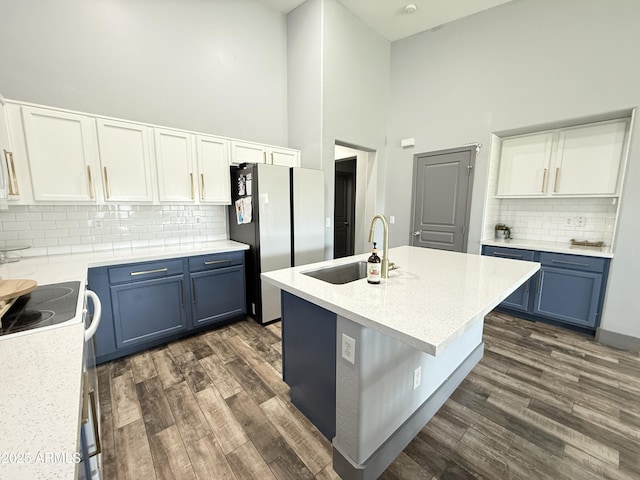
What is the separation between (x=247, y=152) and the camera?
10.2ft

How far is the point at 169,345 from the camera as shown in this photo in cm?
255

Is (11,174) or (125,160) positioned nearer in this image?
(11,174)

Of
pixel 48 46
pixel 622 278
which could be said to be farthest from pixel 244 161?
pixel 622 278

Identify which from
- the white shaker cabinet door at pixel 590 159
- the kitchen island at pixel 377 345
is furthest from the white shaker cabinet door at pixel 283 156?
the white shaker cabinet door at pixel 590 159

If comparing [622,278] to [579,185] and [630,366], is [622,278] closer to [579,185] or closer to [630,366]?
[630,366]

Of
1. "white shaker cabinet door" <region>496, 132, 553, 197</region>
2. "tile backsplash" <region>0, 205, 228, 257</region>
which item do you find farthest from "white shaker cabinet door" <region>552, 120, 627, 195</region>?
"tile backsplash" <region>0, 205, 228, 257</region>

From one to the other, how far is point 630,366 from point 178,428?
357 cm

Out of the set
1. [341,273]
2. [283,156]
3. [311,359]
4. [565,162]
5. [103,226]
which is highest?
[283,156]

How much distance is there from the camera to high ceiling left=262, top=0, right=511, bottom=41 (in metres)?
3.23

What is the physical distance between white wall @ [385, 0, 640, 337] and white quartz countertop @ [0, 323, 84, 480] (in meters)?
3.89

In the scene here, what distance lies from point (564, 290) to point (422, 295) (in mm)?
2691

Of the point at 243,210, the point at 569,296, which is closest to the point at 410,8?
the point at 243,210

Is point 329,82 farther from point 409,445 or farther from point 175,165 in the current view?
point 409,445

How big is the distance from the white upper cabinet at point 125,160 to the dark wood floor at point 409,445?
4.80 ft
